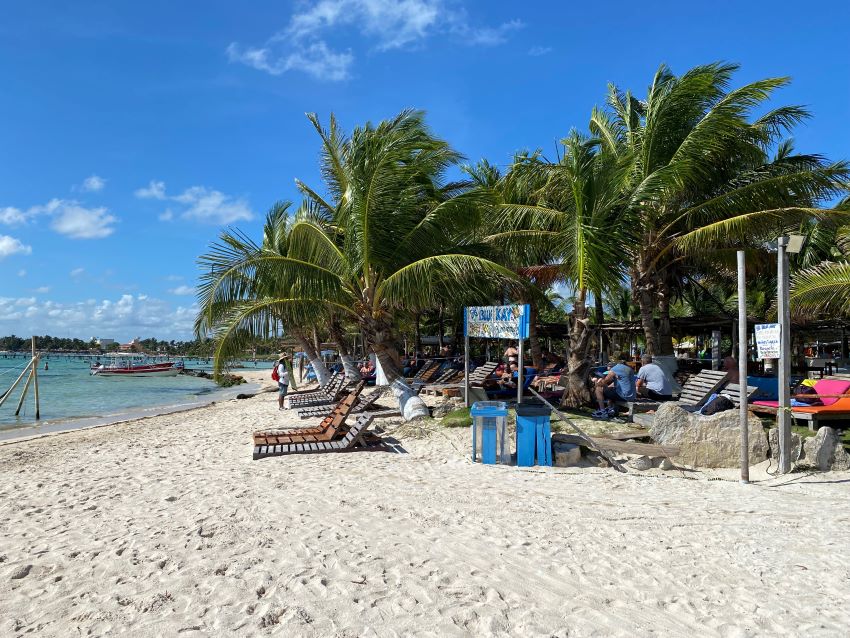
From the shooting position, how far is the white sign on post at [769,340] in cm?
607

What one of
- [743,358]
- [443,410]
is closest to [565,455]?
[743,358]

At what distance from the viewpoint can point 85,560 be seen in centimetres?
378

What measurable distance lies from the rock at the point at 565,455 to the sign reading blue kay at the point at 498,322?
6.47 ft

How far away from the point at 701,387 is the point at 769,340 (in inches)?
121

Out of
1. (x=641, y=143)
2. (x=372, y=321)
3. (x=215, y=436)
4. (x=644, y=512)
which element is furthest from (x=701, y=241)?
(x=215, y=436)

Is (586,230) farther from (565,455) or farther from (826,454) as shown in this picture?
(826,454)

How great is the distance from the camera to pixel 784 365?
240 inches

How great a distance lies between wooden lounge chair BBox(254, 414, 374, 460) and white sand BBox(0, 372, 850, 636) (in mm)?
866

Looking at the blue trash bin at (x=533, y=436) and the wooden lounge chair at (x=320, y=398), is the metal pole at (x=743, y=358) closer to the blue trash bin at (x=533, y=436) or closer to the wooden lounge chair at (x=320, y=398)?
the blue trash bin at (x=533, y=436)

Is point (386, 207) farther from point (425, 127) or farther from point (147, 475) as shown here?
point (147, 475)

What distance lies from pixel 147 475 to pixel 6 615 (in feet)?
11.6

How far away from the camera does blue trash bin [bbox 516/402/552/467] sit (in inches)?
262

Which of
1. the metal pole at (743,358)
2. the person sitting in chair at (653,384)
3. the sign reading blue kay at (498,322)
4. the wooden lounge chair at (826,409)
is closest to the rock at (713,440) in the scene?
the metal pole at (743,358)

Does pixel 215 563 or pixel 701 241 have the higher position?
pixel 701 241
